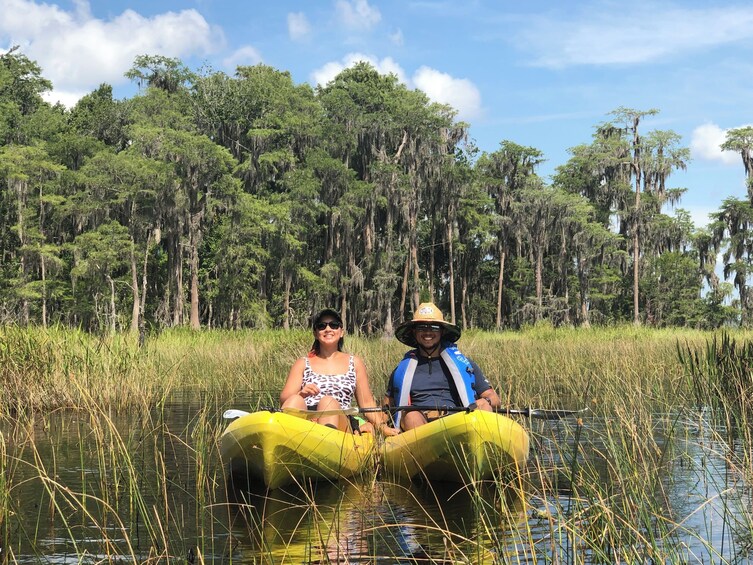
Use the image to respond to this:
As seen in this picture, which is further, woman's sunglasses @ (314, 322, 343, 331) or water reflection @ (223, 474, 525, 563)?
woman's sunglasses @ (314, 322, 343, 331)

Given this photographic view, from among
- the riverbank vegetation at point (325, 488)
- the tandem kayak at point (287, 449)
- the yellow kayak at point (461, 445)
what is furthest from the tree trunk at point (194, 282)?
the yellow kayak at point (461, 445)

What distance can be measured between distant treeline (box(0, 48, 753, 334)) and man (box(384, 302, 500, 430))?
2392 centimetres

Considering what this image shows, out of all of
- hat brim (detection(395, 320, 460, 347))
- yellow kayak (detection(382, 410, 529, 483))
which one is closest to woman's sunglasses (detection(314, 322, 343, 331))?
hat brim (detection(395, 320, 460, 347))

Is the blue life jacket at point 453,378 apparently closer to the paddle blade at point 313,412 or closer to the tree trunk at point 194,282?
the paddle blade at point 313,412

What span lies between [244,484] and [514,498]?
187 cm

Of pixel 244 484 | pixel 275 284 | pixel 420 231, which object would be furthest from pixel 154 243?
pixel 244 484

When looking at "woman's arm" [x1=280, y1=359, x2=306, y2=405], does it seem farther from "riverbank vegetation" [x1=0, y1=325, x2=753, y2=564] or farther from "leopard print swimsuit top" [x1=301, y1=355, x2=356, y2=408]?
"riverbank vegetation" [x1=0, y1=325, x2=753, y2=564]

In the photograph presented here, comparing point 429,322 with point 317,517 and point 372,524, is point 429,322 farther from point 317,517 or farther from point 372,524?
point 372,524

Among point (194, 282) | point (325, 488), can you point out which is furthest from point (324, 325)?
point (194, 282)

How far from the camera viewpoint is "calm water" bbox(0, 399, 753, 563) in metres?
4.20

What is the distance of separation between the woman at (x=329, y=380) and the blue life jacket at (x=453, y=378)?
220 mm

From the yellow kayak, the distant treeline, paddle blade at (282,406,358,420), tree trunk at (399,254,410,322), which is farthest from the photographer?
tree trunk at (399,254,410,322)

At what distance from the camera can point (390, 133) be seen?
3991cm

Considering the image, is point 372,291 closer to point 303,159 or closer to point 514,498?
point 303,159
